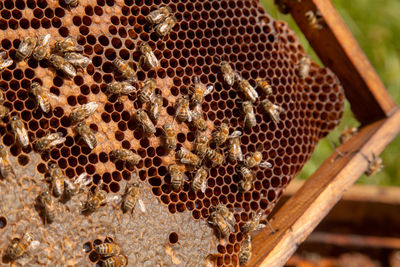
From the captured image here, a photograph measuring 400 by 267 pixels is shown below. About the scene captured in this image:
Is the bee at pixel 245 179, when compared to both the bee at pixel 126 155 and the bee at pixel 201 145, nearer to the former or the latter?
the bee at pixel 201 145

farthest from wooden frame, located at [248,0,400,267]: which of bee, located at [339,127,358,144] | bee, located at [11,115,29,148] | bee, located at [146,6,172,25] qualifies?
bee, located at [11,115,29,148]

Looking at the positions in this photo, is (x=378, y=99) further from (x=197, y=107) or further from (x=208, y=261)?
(x=208, y=261)

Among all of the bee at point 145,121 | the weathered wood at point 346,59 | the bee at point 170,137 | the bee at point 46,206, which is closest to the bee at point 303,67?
the weathered wood at point 346,59

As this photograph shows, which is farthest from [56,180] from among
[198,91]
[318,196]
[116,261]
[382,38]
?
[382,38]

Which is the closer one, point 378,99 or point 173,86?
point 173,86

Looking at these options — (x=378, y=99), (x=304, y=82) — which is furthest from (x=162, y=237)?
(x=378, y=99)

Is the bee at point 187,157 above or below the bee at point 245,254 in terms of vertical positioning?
above
